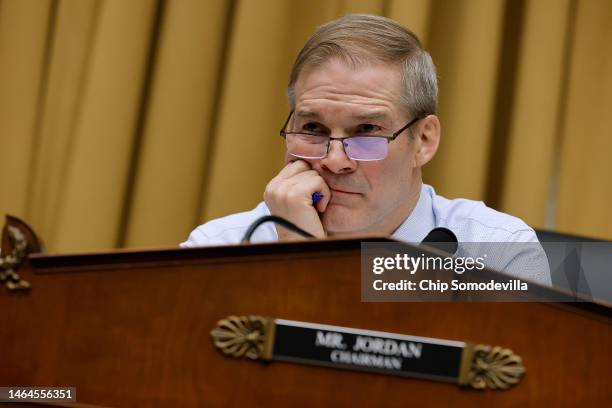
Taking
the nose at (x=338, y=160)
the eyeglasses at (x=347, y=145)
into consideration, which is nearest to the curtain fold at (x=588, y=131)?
the eyeglasses at (x=347, y=145)

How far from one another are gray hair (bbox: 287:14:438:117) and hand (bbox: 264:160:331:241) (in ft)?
0.62

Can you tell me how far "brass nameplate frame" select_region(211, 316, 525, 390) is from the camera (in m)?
0.74

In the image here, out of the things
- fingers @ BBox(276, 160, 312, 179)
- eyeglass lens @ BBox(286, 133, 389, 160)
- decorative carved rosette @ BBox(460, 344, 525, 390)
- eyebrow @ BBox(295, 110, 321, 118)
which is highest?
eyebrow @ BBox(295, 110, 321, 118)

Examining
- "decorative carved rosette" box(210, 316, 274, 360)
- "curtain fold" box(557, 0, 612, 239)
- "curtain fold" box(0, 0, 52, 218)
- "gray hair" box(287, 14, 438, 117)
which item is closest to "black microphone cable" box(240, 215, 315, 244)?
"decorative carved rosette" box(210, 316, 274, 360)

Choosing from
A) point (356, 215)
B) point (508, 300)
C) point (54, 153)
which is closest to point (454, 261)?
point (508, 300)

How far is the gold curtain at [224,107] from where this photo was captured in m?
2.16

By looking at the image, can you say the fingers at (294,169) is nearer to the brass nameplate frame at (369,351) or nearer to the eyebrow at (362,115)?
the eyebrow at (362,115)

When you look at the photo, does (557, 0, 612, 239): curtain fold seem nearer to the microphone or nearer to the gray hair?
the gray hair

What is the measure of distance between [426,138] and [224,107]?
2.69ft

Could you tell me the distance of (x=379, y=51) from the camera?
4.98ft

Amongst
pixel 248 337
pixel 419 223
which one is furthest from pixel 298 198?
pixel 248 337

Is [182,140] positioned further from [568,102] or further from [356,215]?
[568,102]

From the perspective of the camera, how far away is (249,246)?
2.55ft

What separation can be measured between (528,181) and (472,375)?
1.47 m
